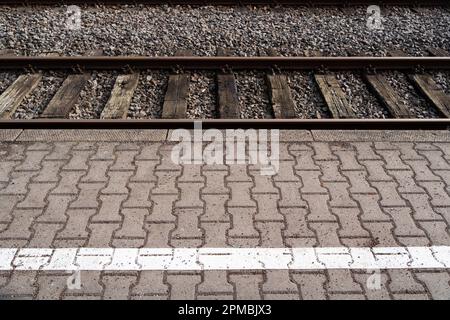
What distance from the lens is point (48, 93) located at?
18.5ft

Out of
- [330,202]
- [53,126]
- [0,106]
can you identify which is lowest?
[330,202]

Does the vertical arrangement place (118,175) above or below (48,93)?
below

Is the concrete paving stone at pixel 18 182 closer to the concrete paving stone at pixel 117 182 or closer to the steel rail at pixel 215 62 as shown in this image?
the concrete paving stone at pixel 117 182

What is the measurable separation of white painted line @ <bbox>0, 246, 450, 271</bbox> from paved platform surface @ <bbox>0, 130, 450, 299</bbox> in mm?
47

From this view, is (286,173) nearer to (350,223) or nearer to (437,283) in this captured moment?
(350,223)

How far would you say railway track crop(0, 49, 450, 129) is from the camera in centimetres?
505

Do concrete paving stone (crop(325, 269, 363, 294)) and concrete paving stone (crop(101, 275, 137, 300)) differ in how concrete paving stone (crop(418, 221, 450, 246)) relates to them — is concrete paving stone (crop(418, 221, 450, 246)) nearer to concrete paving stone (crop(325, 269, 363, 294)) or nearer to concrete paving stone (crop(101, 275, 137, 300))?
concrete paving stone (crop(325, 269, 363, 294))

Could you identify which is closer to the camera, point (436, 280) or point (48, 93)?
point (436, 280)

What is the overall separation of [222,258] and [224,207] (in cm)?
60

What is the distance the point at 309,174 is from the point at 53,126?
2.70 m

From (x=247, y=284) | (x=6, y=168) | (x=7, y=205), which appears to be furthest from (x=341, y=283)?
(x=6, y=168)

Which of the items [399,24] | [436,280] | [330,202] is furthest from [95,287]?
[399,24]

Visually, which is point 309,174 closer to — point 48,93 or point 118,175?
point 118,175

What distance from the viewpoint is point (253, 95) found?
566 cm
